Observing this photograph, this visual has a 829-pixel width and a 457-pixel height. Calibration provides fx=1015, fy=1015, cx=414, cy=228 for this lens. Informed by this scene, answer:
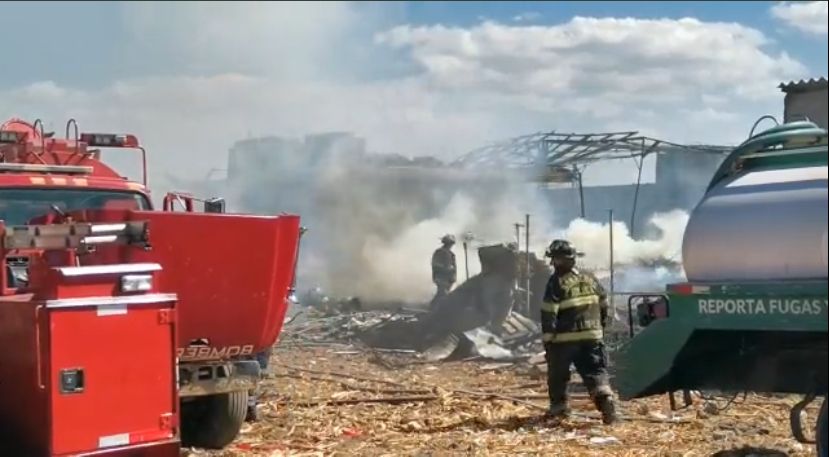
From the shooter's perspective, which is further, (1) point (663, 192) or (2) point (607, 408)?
(1) point (663, 192)

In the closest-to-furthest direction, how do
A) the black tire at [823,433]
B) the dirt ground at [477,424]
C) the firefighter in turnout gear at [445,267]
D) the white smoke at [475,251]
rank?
the black tire at [823,433], the dirt ground at [477,424], the firefighter in turnout gear at [445,267], the white smoke at [475,251]

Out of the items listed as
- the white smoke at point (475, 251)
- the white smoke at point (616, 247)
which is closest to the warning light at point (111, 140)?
the white smoke at point (475, 251)

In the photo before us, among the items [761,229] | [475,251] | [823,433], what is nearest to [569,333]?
[823,433]

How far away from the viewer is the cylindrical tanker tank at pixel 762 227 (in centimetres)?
550

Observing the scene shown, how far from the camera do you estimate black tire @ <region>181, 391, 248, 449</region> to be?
8375mm

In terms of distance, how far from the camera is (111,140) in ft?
32.3

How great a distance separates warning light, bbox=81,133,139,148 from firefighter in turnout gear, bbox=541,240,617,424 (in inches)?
166

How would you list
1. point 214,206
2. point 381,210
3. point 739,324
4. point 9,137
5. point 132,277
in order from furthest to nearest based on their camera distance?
point 381,210
point 9,137
point 214,206
point 132,277
point 739,324

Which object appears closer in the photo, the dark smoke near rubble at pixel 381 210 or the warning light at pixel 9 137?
the warning light at pixel 9 137

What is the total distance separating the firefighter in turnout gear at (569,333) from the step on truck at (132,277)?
2.96 metres

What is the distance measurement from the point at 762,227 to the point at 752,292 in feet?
1.26

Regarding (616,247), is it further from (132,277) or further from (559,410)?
(132,277)

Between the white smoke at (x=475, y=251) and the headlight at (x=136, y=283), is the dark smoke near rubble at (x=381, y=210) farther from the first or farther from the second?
the headlight at (x=136, y=283)

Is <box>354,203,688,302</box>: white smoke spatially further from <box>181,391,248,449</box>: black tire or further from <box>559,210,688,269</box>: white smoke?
<box>181,391,248,449</box>: black tire
